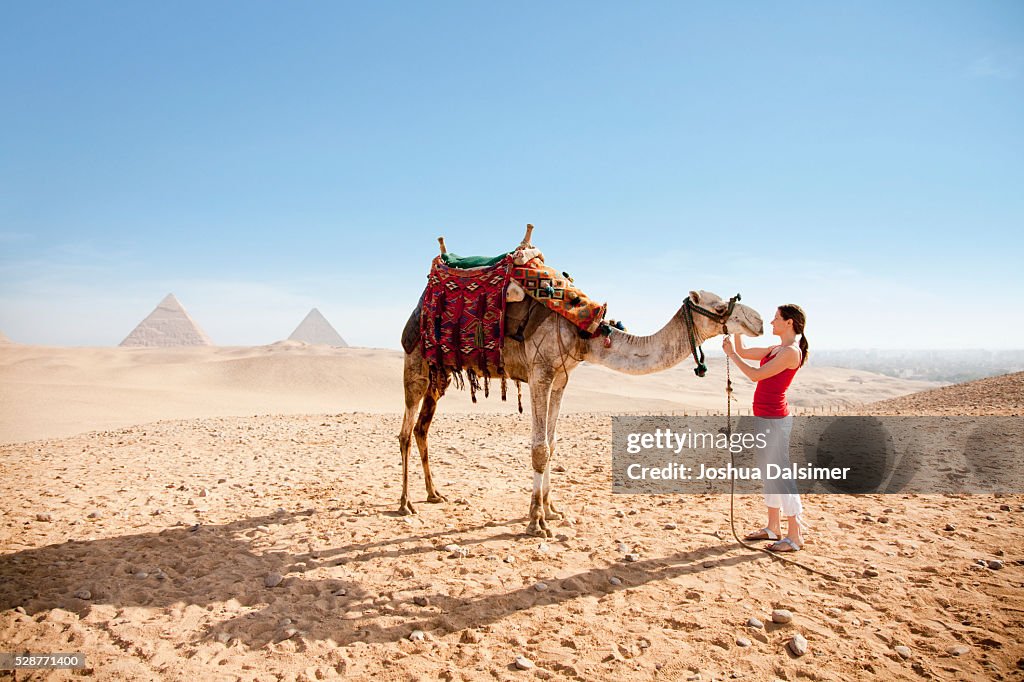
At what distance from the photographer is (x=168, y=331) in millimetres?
104438

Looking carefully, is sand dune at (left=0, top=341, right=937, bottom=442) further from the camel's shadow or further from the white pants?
the white pants

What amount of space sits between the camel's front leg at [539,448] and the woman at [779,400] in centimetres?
203

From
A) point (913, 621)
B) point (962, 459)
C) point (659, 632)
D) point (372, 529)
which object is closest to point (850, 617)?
point (913, 621)

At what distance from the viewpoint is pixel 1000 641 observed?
392 centimetres

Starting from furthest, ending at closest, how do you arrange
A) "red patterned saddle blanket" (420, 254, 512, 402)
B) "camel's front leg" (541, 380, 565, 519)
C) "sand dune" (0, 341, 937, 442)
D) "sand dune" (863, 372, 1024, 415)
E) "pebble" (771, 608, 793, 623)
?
"sand dune" (0, 341, 937, 442) < "sand dune" (863, 372, 1024, 415) < "camel's front leg" (541, 380, 565, 519) < "red patterned saddle blanket" (420, 254, 512, 402) < "pebble" (771, 608, 793, 623)

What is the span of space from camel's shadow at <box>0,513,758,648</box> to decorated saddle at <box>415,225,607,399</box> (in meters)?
2.15

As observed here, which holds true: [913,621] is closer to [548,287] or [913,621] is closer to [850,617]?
[850,617]

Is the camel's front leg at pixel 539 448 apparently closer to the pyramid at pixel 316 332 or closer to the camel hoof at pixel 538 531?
the camel hoof at pixel 538 531

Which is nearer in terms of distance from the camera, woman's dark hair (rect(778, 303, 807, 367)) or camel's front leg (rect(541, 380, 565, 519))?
woman's dark hair (rect(778, 303, 807, 367))

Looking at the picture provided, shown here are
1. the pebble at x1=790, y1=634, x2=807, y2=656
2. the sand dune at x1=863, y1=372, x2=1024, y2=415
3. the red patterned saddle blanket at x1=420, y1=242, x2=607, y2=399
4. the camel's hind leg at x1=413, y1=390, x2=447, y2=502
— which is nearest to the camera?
the pebble at x1=790, y1=634, x2=807, y2=656

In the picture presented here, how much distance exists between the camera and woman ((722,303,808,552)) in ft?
17.7

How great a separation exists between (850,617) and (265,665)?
4478mm

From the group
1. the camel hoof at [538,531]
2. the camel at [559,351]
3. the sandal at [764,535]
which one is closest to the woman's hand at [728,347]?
the camel at [559,351]

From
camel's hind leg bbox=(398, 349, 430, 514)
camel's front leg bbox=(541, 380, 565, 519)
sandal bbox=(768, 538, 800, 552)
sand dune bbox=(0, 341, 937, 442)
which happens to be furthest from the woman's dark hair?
sand dune bbox=(0, 341, 937, 442)
